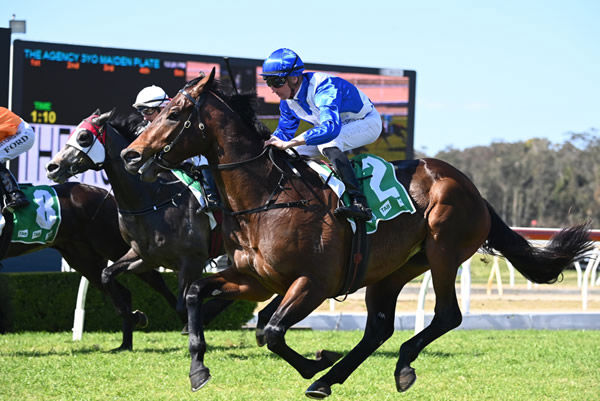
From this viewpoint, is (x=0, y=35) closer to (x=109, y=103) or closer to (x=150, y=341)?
(x=109, y=103)

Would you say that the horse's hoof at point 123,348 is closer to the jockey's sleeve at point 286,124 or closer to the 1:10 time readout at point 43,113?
the jockey's sleeve at point 286,124

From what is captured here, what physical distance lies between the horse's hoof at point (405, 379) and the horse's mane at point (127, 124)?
3225 millimetres

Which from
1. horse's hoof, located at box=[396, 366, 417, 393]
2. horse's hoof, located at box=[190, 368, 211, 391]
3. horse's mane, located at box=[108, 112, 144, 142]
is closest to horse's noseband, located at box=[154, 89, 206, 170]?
horse's hoof, located at box=[190, 368, 211, 391]

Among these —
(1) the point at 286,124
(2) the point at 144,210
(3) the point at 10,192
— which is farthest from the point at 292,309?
(3) the point at 10,192

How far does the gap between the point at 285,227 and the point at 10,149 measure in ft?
11.9

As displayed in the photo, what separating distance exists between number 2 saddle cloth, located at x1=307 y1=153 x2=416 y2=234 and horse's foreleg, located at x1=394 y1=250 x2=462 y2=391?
382 mm

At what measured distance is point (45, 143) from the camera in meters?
9.59

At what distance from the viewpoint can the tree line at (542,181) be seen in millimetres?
39281

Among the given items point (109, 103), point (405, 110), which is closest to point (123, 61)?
point (109, 103)

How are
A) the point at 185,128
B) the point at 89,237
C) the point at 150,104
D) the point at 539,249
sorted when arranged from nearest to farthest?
the point at 185,128 < the point at 539,249 < the point at 150,104 < the point at 89,237

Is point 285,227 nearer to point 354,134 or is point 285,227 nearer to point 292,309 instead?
point 292,309

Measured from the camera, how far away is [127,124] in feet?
21.3

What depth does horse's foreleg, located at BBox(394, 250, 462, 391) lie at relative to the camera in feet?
14.4

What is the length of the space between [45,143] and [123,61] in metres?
1.42
